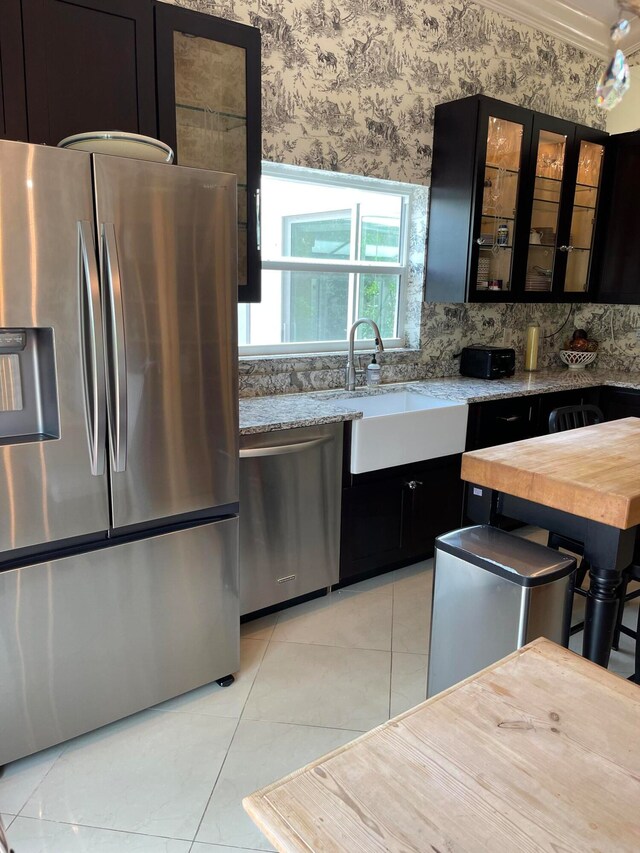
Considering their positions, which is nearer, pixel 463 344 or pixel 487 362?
pixel 487 362

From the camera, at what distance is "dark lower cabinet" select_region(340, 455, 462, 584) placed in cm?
295

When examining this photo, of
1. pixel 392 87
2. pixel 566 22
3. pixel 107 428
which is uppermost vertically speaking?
pixel 566 22

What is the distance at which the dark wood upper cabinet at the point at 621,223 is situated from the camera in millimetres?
4133

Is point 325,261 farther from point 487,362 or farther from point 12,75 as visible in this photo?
point 12,75

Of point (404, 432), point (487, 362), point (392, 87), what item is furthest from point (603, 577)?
point (392, 87)

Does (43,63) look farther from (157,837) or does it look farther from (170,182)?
(157,837)

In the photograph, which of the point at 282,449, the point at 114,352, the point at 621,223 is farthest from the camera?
the point at 621,223

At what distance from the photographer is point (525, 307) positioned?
4.43 meters

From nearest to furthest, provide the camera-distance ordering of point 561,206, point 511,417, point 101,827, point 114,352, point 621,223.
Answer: point 101,827 < point 114,352 < point 511,417 < point 561,206 < point 621,223

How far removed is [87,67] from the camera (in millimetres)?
2066

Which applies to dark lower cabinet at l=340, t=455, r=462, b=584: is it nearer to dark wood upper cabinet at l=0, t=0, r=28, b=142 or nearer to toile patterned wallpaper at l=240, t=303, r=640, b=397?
toile patterned wallpaper at l=240, t=303, r=640, b=397

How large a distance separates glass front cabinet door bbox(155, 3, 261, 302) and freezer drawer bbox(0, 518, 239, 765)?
3.80 feet

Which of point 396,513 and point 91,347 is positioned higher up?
point 91,347

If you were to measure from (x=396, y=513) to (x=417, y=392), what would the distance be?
75 centimetres
